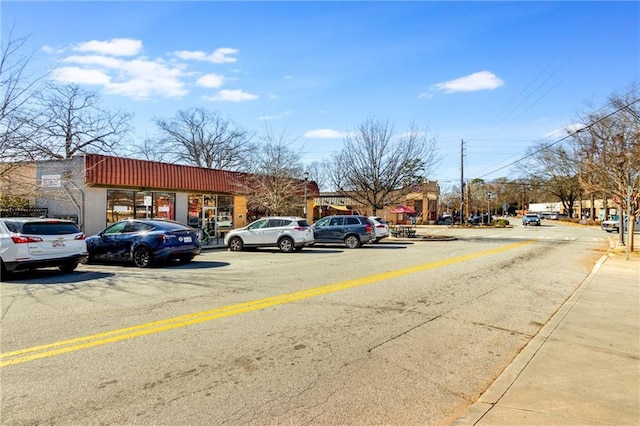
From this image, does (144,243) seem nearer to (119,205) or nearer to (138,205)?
(119,205)

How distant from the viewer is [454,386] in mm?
4352

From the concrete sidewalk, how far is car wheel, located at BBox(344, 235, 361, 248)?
46.3 ft

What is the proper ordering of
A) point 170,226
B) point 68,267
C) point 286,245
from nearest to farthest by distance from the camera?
point 68,267 → point 170,226 → point 286,245

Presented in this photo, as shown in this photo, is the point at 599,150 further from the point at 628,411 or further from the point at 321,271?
the point at 628,411

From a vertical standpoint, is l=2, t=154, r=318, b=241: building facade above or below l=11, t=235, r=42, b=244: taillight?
above

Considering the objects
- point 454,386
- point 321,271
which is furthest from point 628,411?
point 321,271

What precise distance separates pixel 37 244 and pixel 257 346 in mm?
8153

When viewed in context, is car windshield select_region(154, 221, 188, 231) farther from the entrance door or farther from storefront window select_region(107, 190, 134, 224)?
the entrance door

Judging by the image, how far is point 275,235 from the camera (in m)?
19.0

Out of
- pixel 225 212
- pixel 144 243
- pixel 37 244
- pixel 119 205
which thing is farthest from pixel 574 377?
pixel 225 212

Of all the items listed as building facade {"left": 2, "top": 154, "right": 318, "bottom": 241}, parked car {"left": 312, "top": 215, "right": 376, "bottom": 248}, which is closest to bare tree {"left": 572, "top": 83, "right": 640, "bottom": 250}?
parked car {"left": 312, "top": 215, "right": 376, "bottom": 248}

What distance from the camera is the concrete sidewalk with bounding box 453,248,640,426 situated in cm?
359

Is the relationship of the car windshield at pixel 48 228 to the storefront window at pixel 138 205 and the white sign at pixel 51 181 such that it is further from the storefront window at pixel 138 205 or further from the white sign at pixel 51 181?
the white sign at pixel 51 181

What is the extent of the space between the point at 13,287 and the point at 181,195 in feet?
47.8
